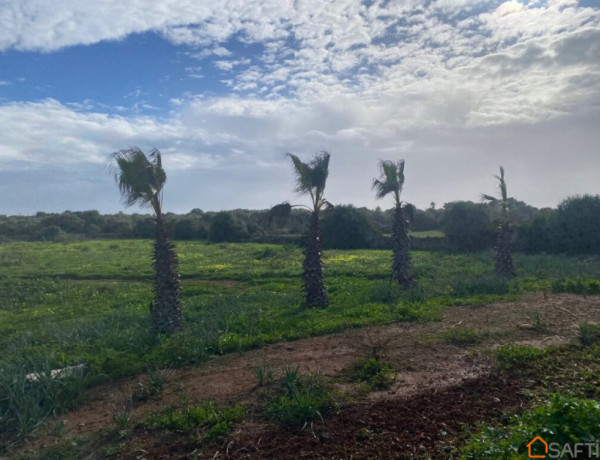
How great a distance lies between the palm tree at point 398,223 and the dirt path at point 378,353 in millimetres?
6004

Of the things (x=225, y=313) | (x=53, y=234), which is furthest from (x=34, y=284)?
(x=53, y=234)

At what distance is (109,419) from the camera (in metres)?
6.84

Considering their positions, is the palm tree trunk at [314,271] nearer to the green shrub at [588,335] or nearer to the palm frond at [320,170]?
the palm frond at [320,170]

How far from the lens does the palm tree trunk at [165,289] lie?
38.4 ft

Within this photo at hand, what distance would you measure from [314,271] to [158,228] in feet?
15.4

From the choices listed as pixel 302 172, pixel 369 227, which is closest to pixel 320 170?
pixel 302 172

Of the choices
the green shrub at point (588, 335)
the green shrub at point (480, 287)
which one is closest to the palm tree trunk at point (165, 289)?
the green shrub at point (480, 287)

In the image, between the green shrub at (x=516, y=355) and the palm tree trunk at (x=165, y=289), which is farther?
the palm tree trunk at (x=165, y=289)

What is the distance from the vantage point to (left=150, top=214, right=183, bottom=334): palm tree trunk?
11695 mm

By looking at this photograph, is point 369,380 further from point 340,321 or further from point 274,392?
point 340,321

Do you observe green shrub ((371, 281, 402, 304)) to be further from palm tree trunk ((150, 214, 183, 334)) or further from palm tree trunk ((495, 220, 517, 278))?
palm tree trunk ((495, 220, 517, 278))

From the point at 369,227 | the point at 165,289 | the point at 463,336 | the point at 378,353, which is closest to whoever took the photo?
the point at 378,353

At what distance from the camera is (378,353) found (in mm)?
8734

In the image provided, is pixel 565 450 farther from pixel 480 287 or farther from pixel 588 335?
pixel 480 287
